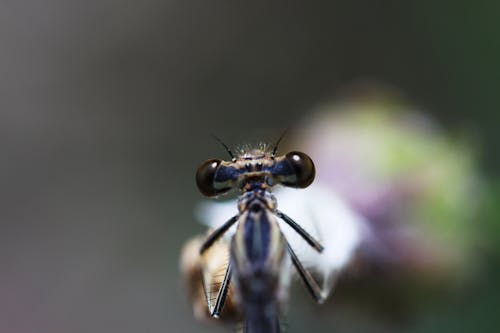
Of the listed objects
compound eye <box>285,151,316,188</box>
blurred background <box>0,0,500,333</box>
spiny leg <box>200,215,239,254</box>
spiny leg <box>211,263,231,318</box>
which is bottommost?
spiny leg <box>211,263,231,318</box>

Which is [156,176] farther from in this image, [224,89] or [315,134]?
[315,134]

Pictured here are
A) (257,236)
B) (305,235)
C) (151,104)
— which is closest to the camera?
(257,236)

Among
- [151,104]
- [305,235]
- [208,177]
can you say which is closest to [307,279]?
[305,235]

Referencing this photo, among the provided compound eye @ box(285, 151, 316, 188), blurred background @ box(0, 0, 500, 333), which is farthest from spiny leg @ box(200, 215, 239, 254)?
blurred background @ box(0, 0, 500, 333)

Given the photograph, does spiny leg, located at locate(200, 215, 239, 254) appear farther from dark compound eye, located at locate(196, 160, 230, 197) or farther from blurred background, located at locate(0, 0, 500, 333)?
blurred background, located at locate(0, 0, 500, 333)

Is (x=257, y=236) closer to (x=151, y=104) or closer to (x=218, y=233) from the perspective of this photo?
(x=218, y=233)

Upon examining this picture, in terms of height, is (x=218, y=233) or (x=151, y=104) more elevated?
(x=151, y=104)

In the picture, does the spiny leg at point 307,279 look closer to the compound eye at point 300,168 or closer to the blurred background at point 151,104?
the compound eye at point 300,168

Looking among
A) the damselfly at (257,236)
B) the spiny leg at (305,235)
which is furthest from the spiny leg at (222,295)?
the spiny leg at (305,235)
